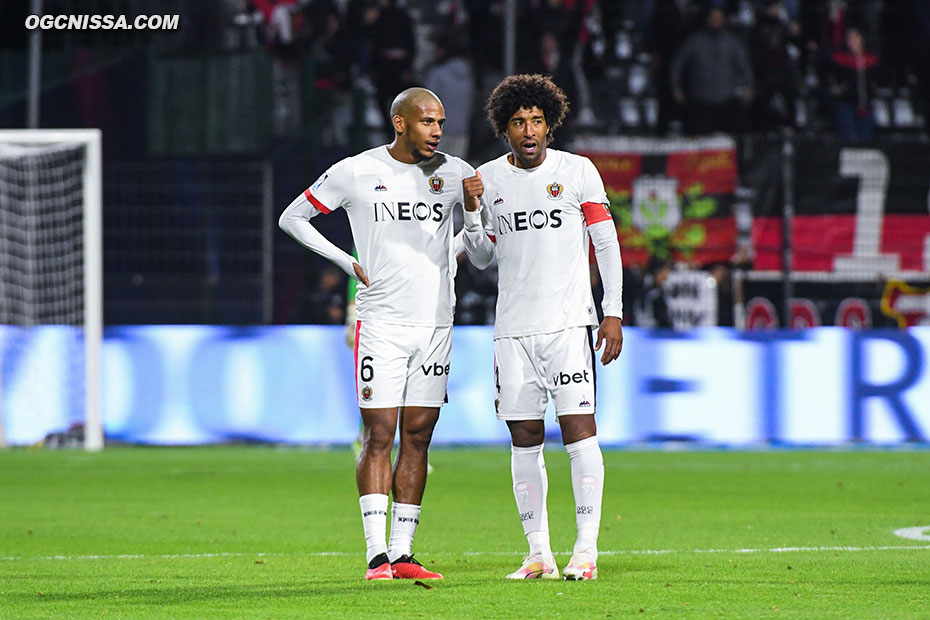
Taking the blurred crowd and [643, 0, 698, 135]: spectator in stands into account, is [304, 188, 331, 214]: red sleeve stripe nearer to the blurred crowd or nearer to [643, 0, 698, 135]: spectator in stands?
the blurred crowd

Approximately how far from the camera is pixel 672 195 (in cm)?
1627

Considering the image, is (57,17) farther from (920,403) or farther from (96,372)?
(920,403)

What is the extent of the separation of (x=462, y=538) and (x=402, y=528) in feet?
6.29

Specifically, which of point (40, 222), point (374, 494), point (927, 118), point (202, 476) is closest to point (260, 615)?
point (374, 494)

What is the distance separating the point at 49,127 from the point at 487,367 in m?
5.51

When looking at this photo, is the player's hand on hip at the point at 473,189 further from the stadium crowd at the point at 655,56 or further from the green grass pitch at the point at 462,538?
the stadium crowd at the point at 655,56

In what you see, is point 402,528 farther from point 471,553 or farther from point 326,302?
A: point 326,302

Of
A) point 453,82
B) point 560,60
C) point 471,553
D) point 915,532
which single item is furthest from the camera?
point 560,60

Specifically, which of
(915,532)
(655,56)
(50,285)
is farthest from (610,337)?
(655,56)

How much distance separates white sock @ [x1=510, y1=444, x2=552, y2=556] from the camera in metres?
6.41

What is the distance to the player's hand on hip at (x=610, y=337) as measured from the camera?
20.7 ft

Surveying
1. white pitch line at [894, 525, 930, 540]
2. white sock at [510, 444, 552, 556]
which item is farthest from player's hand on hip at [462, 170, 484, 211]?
white pitch line at [894, 525, 930, 540]

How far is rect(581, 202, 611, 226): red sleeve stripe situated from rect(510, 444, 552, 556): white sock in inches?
36.7

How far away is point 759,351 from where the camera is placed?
15203 millimetres
